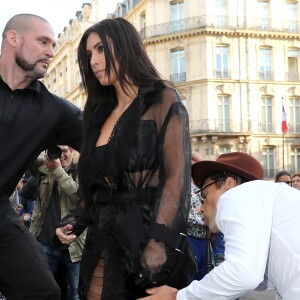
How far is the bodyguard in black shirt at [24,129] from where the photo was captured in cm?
304

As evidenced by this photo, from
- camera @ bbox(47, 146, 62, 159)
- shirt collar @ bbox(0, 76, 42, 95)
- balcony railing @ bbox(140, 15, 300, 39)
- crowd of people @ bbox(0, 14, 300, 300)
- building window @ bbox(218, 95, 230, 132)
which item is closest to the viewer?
crowd of people @ bbox(0, 14, 300, 300)

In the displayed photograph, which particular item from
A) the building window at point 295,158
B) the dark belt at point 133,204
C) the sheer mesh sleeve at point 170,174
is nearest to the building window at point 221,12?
the building window at point 295,158

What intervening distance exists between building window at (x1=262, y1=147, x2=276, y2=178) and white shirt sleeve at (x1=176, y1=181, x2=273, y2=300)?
34266mm

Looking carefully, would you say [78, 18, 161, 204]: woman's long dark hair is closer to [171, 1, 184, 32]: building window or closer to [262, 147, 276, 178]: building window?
[262, 147, 276, 178]: building window

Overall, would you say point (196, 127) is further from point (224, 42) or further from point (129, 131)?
point (129, 131)

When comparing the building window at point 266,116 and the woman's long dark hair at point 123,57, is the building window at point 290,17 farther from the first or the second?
the woman's long dark hair at point 123,57

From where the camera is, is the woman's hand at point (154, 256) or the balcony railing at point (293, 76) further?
the balcony railing at point (293, 76)

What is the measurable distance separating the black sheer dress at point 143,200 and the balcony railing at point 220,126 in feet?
106

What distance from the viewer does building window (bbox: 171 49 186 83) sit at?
35.9m

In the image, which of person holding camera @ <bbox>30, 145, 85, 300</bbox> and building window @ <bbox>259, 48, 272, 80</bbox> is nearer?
person holding camera @ <bbox>30, 145, 85, 300</bbox>

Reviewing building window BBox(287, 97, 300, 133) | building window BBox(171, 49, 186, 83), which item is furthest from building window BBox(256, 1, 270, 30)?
building window BBox(171, 49, 186, 83)

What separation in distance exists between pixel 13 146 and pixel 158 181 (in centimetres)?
108

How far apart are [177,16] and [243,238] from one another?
1433 inches

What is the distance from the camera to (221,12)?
3600cm
